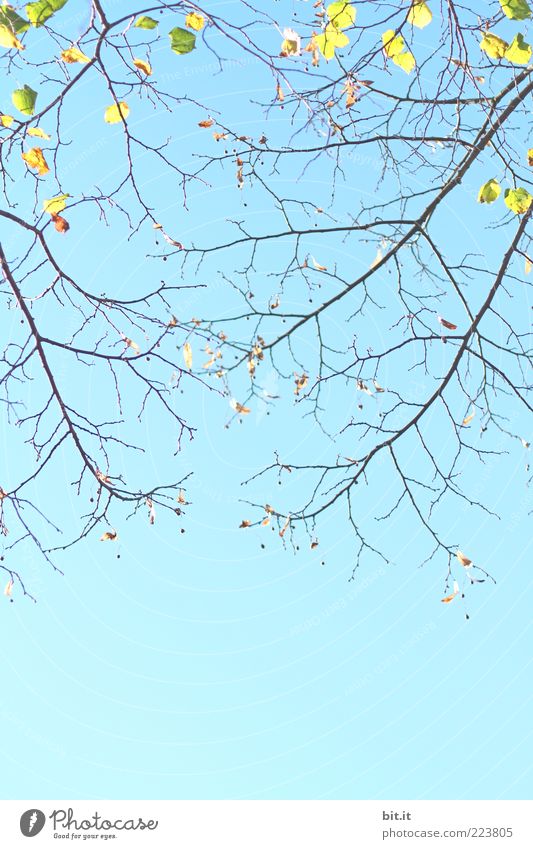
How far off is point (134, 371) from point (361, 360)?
3.58ft

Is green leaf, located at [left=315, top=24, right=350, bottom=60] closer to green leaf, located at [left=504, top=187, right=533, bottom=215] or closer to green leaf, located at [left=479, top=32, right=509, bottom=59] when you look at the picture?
green leaf, located at [left=479, top=32, right=509, bottom=59]

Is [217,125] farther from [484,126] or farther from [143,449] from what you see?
[143,449]

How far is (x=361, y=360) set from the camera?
4.00m

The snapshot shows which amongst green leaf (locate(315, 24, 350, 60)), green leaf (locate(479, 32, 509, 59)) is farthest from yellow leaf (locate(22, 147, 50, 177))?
green leaf (locate(479, 32, 509, 59))

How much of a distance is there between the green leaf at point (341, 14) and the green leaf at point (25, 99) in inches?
45.2

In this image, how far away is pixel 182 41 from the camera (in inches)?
119

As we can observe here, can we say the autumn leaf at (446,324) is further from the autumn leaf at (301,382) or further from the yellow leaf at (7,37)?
the yellow leaf at (7,37)

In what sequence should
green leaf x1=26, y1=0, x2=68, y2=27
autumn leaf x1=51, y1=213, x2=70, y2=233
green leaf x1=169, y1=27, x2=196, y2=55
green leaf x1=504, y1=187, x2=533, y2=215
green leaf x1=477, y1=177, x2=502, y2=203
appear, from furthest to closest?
green leaf x1=504, y1=187, x2=533, y2=215, green leaf x1=477, y1=177, x2=502, y2=203, autumn leaf x1=51, y1=213, x2=70, y2=233, green leaf x1=169, y1=27, x2=196, y2=55, green leaf x1=26, y1=0, x2=68, y2=27

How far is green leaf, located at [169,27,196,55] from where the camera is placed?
118 inches

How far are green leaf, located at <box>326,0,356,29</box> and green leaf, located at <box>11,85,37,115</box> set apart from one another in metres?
1.15

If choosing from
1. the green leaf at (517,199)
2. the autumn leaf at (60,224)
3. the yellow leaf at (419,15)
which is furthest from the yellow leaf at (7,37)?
the green leaf at (517,199)

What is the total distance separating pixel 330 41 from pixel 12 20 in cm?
122

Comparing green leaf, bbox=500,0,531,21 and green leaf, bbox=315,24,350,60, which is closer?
green leaf, bbox=500,0,531,21

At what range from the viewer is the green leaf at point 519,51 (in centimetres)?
319
